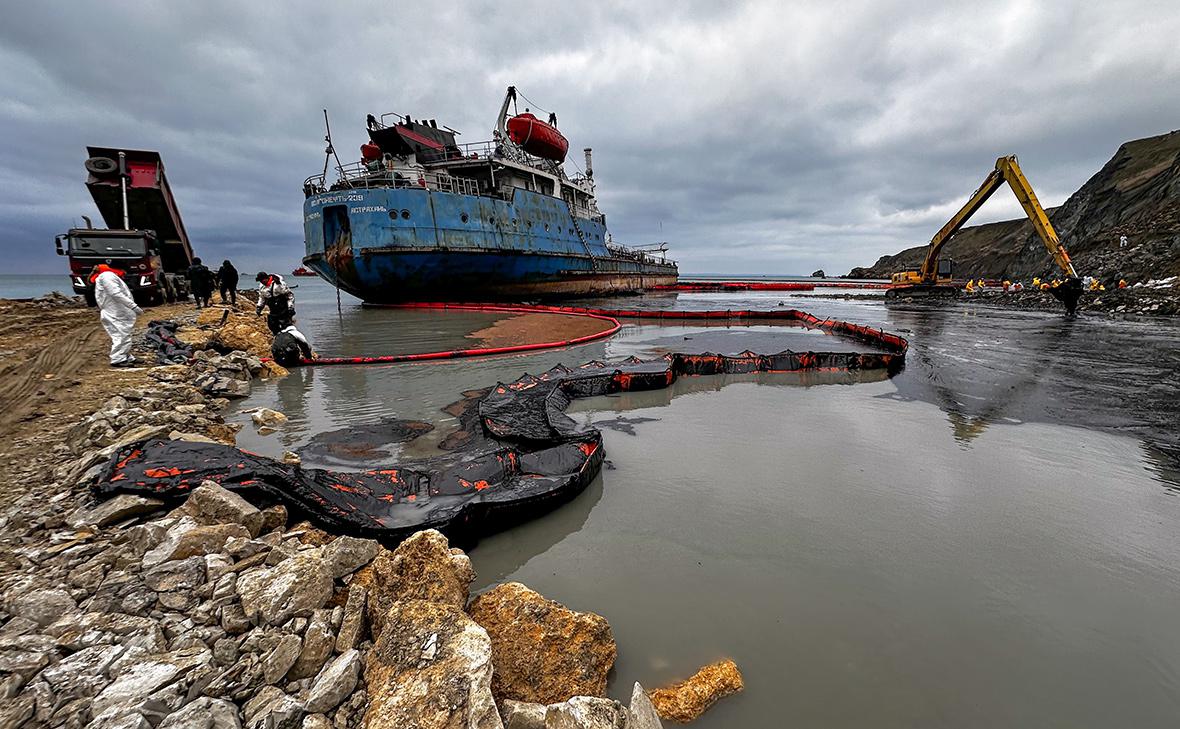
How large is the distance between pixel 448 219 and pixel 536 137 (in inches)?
315

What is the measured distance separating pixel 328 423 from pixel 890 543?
5.40m

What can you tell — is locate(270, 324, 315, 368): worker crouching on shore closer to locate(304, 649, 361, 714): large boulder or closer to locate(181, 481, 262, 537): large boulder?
locate(181, 481, 262, 537): large boulder

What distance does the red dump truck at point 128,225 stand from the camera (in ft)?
40.9

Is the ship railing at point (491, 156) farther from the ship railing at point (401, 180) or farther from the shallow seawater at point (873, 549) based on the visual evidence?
the shallow seawater at point (873, 549)

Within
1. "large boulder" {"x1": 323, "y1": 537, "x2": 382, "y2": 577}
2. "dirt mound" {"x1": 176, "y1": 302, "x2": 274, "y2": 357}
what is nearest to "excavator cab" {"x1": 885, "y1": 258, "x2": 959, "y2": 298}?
"dirt mound" {"x1": 176, "y1": 302, "x2": 274, "y2": 357}

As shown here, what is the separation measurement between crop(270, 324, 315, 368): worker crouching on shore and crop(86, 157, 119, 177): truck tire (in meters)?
11.8

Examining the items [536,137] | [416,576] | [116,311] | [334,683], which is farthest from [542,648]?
[536,137]

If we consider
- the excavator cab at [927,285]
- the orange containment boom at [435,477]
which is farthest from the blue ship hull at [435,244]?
the excavator cab at [927,285]

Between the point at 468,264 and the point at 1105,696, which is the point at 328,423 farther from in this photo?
the point at 468,264

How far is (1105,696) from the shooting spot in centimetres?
188

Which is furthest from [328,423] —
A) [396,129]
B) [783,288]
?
[783,288]

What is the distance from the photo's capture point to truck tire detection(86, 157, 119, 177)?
1330 cm

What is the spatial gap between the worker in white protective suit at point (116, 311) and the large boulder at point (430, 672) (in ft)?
22.2

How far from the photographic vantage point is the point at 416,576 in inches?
79.5
